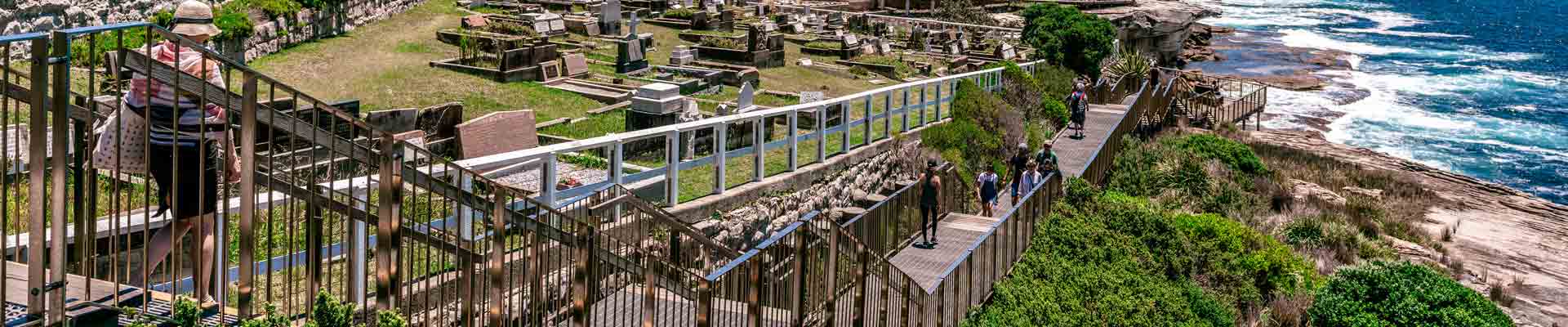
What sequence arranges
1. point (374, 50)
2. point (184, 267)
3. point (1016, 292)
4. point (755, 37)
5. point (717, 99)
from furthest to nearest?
point (755, 37), point (374, 50), point (717, 99), point (1016, 292), point (184, 267)

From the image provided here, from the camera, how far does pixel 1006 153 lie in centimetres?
2355

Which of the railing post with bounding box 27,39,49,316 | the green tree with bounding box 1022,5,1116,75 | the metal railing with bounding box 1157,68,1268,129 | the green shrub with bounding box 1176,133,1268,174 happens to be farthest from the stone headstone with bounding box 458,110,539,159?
the metal railing with bounding box 1157,68,1268,129

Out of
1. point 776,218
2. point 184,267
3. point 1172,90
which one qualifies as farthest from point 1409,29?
point 184,267

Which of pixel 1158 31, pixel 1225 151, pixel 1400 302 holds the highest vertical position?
pixel 1158 31

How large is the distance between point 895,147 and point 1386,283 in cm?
736

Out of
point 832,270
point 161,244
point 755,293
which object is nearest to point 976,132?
point 832,270

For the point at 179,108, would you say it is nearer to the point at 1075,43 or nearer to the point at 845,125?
the point at 845,125

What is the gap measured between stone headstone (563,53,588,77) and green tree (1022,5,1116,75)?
15316mm

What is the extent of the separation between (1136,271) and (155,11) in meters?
16.0

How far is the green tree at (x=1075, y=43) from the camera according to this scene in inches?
1435

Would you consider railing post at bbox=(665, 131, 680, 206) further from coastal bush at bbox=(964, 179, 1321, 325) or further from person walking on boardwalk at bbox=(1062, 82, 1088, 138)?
person walking on boardwalk at bbox=(1062, 82, 1088, 138)

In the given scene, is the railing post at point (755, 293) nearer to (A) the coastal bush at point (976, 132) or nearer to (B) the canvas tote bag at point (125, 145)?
(B) the canvas tote bag at point (125, 145)

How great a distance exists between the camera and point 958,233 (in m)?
17.3

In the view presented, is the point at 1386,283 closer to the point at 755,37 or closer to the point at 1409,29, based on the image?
the point at 755,37
